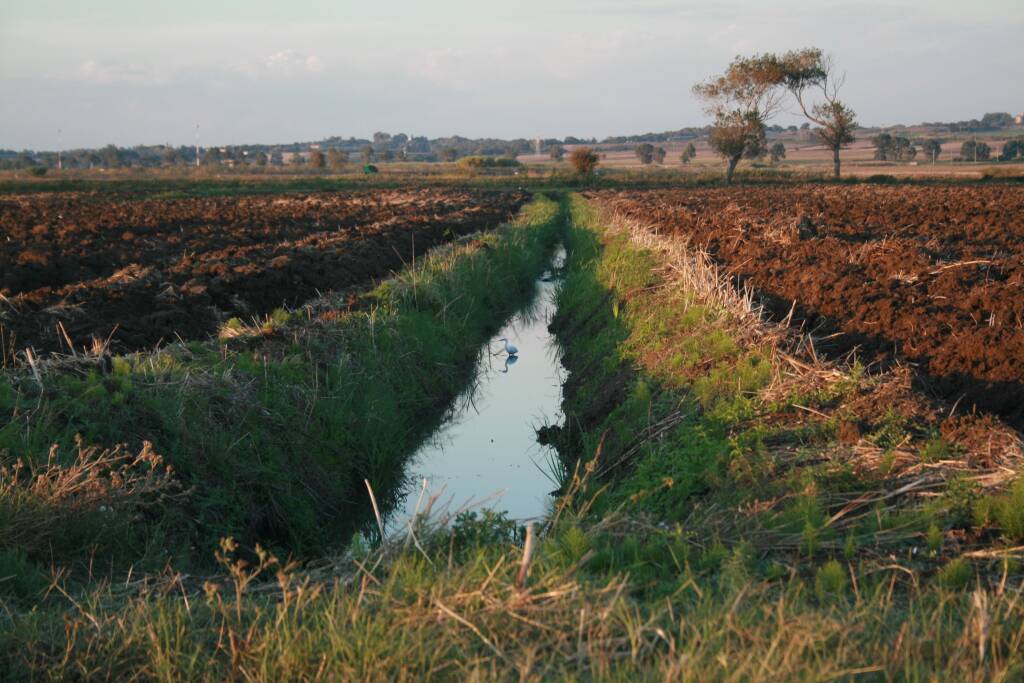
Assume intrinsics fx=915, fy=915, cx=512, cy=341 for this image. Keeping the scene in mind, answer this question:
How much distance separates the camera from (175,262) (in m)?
16.8

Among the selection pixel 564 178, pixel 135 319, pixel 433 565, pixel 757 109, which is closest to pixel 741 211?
pixel 135 319

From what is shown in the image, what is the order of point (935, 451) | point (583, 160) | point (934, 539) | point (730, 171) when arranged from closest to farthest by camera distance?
point (934, 539) < point (935, 451) < point (730, 171) < point (583, 160)

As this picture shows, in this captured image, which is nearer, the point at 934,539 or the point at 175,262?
the point at 934,539

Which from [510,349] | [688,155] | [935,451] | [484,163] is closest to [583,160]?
[484,163]

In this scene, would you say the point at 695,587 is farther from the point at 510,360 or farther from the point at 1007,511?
the point at 510,360

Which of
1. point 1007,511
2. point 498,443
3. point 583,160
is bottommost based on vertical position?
point 498,443

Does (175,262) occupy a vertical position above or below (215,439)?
above

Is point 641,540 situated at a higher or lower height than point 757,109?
lower

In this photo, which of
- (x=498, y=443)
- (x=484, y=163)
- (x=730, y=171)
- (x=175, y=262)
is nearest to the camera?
(x=498, y=443)

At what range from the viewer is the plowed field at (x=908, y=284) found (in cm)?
724

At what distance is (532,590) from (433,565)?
592 mm

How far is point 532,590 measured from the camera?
12.7 feet

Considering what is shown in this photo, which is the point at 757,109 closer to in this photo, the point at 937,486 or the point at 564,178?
the point at 564,178

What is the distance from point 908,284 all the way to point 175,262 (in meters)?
12.5
